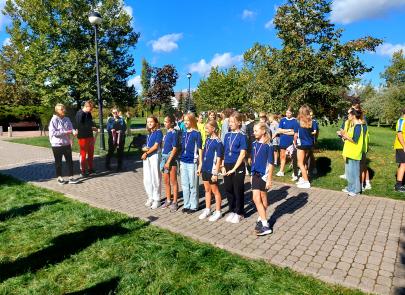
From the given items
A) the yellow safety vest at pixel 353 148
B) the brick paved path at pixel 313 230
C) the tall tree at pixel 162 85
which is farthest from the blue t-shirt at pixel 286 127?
the tall tree at pixel 162 85

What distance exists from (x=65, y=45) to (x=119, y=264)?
27.2m

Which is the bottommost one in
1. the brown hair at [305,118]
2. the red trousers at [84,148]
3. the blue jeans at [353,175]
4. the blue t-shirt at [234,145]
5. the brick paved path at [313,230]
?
the brick paved path at [313,230]

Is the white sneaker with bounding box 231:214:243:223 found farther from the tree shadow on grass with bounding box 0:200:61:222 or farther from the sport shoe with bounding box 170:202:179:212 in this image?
the tree shadow on grass with bounding box 0:200:61:222

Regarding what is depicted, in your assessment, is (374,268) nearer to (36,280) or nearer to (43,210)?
(36,280)

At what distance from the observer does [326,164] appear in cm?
1073

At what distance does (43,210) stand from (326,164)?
8.29 metres

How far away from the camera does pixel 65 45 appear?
27.4 metres

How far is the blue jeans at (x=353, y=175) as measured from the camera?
7.47m

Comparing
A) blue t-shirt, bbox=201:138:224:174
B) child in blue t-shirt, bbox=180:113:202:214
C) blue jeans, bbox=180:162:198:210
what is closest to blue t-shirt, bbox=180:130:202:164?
child in blue t-shirt, bbox=180:113:202:214

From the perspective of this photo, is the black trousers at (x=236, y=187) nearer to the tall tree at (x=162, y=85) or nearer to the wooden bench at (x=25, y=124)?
the wooden bench at (x=25, y=124)

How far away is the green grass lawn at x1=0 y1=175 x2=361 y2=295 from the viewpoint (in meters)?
3.68

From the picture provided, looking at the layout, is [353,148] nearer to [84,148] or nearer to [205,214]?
[205,214]

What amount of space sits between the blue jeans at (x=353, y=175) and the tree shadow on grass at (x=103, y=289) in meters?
5.78

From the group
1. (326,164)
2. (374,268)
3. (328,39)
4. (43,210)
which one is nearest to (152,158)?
(43,210)
